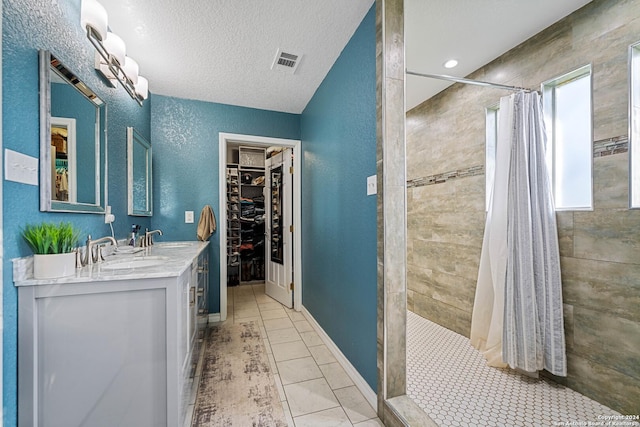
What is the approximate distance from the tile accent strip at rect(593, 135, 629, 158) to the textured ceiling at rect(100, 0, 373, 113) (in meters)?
1.68

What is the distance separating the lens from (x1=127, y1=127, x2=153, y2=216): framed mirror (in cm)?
217

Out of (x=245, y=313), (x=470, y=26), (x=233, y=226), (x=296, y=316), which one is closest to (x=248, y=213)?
(x=233, y=226)

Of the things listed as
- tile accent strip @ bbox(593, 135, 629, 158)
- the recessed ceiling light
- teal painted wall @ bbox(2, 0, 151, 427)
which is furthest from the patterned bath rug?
the recessed ceiling light

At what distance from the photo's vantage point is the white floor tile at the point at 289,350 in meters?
2.18

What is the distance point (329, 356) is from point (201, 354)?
3.60 feet

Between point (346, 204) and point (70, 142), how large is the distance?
67.9 inches

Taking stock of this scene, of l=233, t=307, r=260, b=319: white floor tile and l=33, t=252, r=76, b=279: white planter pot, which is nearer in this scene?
l=33, t=252, r=76, b=279: white planter pot

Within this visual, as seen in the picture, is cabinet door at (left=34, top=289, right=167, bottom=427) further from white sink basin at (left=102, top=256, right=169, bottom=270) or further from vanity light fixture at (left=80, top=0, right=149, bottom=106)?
vanity light fixture at (left=80, top=0, right=149, bottom=106)

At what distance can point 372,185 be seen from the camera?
1606 millimetres

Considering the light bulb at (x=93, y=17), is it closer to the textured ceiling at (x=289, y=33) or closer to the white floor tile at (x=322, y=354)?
the textured ceiling at (x=289, y=33)

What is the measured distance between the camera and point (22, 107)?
107 cm

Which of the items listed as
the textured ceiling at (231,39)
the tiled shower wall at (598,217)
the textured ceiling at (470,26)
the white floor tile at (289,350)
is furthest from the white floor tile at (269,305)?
the textured ceiling at (470,26)

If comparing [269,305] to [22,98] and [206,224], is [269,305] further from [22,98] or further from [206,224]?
[22,98]

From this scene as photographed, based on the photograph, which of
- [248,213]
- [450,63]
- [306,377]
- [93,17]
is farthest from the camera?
[248,213]
